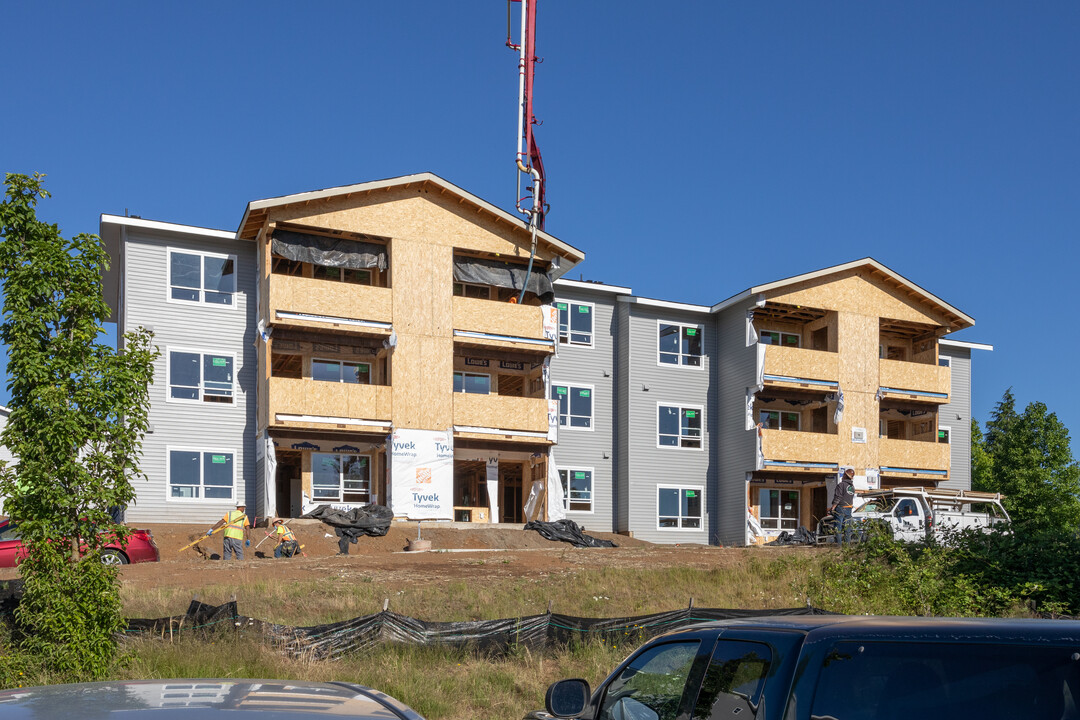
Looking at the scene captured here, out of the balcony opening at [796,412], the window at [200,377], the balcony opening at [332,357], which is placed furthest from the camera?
the balcony opening at [796,412]

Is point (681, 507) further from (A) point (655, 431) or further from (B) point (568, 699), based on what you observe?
(B) point (568, 699)

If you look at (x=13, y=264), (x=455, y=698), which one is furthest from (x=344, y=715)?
(x=13, y=264)

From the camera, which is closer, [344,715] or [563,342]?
[344,715]

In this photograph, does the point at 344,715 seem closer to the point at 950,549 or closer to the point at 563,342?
the point at 950,549

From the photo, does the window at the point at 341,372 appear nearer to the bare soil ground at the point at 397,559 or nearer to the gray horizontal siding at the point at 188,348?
the gray horizontal siding at the point at 188,348

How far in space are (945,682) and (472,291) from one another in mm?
34161

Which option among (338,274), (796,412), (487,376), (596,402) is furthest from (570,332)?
(796,412)

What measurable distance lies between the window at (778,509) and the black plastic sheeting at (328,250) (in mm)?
17415

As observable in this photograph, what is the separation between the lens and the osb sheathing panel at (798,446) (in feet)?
125

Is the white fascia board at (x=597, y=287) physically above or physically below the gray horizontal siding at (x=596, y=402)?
above

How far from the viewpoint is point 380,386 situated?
3275 cm

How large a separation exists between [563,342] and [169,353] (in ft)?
46.8

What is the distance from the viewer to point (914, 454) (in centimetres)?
4022

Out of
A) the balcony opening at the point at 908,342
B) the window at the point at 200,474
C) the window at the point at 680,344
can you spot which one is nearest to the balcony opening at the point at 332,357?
the window at the point at 200,474
